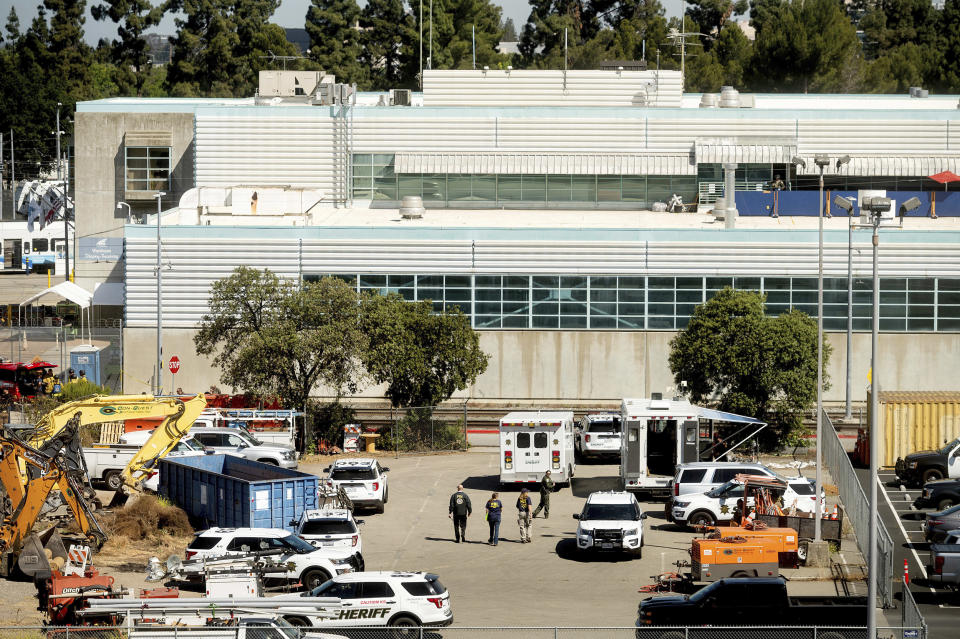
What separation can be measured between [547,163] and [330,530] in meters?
39.4

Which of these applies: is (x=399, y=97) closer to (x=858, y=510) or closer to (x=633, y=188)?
(x=633, y=188)

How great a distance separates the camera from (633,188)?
230 feet

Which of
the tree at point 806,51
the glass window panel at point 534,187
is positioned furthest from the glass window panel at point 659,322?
the tree at point 806,51

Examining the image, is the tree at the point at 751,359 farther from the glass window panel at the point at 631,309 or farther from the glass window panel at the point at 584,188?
the glass window panel at the point at 584,188

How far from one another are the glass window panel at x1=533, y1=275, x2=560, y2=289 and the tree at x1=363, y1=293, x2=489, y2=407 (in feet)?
24.7

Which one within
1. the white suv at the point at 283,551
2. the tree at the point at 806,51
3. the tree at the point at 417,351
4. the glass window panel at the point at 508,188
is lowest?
the white suv at the point at 283,551

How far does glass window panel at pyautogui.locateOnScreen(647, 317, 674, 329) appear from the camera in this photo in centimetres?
5959

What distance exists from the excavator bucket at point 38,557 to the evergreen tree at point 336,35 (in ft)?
363

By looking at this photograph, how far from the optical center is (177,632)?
23.4 metres

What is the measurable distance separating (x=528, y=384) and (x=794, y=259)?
12.2 metres

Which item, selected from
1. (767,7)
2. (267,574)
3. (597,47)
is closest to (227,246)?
(267,574)

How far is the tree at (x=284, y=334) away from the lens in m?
49.7

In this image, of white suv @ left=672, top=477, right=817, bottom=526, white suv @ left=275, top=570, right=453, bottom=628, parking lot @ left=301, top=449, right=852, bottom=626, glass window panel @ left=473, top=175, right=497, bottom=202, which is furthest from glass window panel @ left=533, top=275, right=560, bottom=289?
white suv @ left=275, top=570, right=453, bottom=628

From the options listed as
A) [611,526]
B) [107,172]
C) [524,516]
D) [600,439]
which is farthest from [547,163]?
[611,526]
